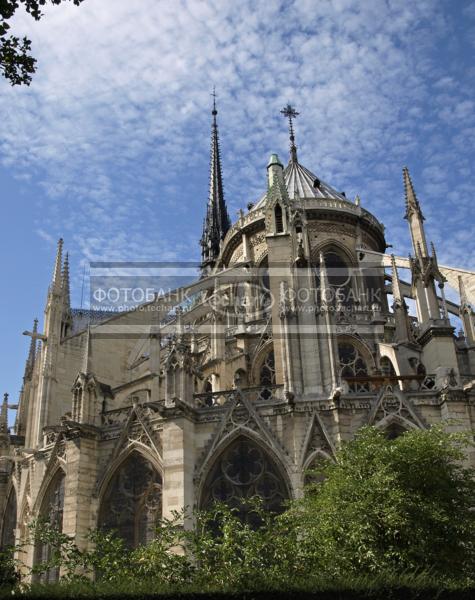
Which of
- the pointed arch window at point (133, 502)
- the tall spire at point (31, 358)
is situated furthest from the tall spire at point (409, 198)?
the tall spire at point (31, 358)

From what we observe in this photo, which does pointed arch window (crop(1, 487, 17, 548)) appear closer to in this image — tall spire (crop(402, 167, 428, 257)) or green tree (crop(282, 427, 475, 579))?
green tree (crop(282, 427, 475, 579))

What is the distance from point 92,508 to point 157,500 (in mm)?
2107

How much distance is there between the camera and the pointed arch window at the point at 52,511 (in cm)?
2233

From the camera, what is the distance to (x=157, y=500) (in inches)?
826

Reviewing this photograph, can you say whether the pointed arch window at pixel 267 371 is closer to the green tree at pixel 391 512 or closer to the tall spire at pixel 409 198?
the tall spire at pixel 409 198

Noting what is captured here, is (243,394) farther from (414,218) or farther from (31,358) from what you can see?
(31,358)

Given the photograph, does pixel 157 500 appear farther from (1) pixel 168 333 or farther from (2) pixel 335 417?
(1) pixel 168 333

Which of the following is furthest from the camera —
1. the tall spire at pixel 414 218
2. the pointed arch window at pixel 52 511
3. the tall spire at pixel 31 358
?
the tall spire at pixel 31 358

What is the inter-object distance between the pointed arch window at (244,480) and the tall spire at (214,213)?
44.2m

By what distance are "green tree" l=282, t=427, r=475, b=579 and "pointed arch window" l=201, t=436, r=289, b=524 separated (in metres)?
A: 2.68

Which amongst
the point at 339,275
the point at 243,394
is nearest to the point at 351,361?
the point at 339,275

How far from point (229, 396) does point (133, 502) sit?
4249mm

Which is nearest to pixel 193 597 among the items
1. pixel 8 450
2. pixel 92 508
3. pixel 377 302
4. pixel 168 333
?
pixel 92 508

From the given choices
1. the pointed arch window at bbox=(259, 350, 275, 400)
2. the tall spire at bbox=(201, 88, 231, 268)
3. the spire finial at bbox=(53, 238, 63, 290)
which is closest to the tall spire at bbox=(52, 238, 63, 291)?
the spire finial at bbox=(53, 238, 63, 290)
